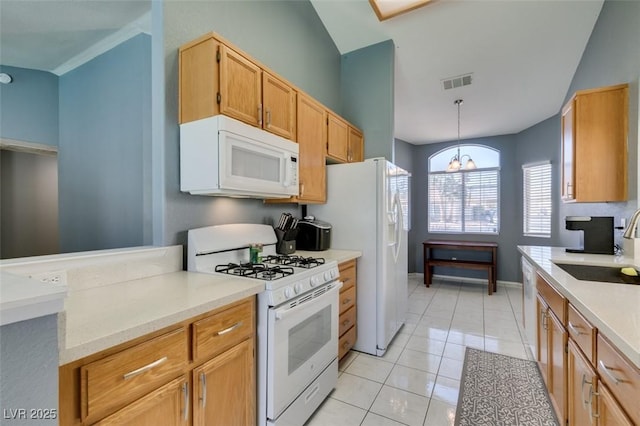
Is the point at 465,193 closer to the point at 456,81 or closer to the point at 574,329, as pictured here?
the point at 456,81

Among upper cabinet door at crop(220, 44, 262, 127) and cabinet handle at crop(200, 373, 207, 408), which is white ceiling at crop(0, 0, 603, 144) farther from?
cabinet handle at crop(200, 373, 207, 408)

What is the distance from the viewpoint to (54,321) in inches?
24.0

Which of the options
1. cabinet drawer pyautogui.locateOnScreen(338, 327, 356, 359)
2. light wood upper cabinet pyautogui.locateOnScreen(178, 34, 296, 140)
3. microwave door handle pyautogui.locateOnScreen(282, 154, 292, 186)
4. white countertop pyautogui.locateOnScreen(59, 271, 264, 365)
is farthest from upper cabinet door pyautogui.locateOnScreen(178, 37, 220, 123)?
cabinet drawer pyautogui.locateOnScreen(338, 327, 356, 359)

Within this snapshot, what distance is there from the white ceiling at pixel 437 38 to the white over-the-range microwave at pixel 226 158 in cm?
137

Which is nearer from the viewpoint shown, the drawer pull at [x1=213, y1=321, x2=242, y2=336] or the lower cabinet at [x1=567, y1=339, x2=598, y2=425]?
the lower cabinet at [x1=567, y1=339, x2=598, y2=425]

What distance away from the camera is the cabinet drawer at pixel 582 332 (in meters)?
1.09

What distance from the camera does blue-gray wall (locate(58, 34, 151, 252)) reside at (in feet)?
7.88

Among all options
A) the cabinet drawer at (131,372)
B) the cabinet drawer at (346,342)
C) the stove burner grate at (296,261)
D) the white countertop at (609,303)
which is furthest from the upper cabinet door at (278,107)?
the white countertop at (609,303)

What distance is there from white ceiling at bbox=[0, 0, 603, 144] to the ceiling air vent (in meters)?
0.08

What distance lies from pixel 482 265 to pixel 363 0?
14.5 feet

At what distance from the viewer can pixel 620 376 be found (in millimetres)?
891

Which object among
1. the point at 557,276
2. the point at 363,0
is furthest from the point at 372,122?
the point at 557,276

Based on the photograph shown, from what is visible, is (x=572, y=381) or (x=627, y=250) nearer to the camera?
(x=572, y=381)

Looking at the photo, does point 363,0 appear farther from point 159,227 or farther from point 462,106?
point 159,227
